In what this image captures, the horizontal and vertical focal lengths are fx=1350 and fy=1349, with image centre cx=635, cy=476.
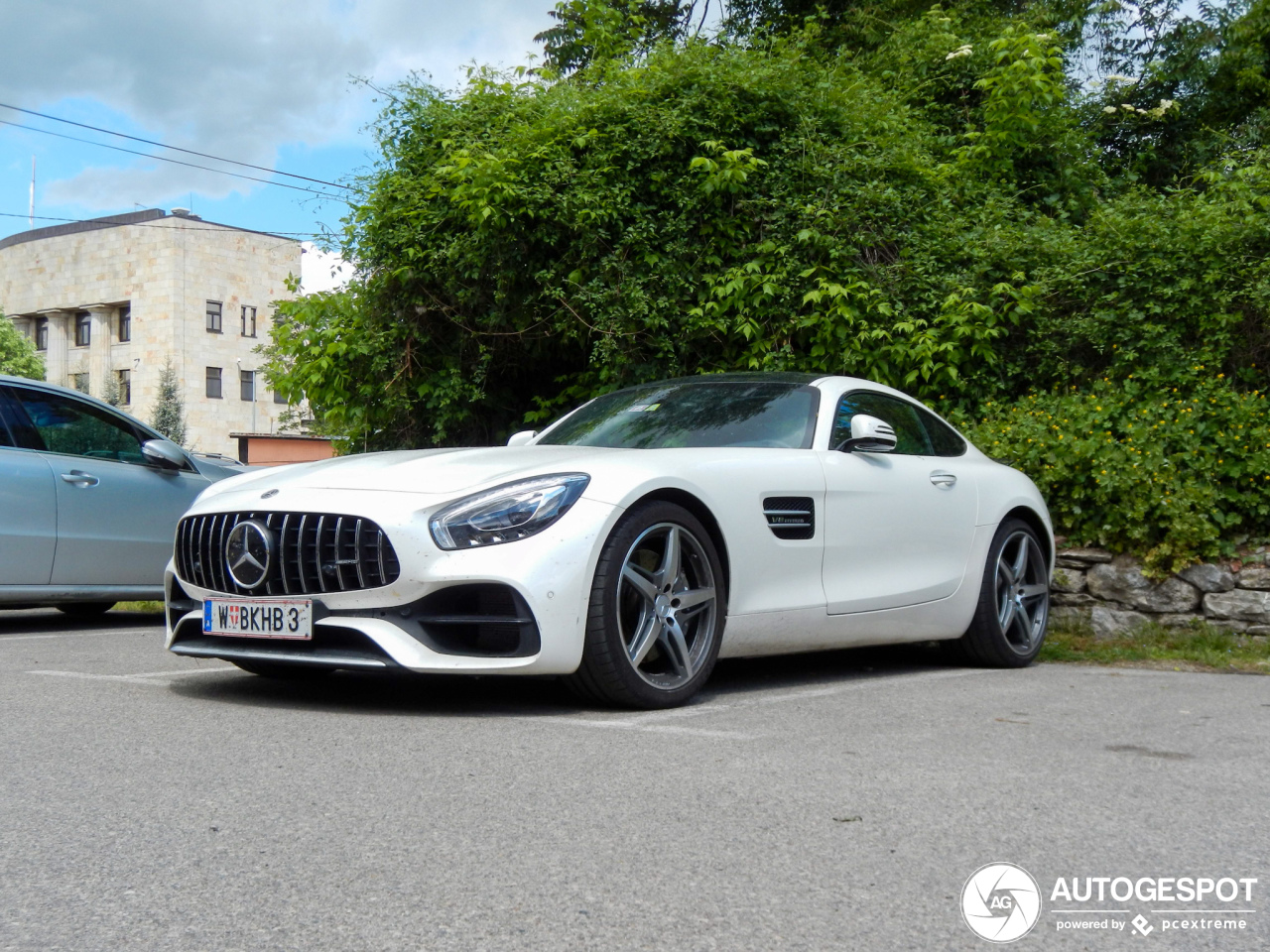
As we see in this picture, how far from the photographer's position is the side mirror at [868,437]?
5875 mm

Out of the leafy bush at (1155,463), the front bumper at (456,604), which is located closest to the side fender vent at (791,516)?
the front bumper at (456,604)

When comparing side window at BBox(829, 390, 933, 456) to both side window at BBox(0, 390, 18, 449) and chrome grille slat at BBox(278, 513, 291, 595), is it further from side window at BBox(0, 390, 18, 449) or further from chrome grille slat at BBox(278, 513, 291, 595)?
side window at BBox(0, 390, 18, 449)

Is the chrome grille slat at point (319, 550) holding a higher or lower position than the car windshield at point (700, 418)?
lower

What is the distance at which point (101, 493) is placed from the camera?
8.20 m

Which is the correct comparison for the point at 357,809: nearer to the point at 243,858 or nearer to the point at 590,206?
the point at 243,858

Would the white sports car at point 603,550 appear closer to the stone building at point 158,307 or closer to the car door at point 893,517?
the car door at point 893,517

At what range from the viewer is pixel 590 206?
32.2 feet

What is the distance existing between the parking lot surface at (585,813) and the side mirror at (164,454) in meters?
3.26

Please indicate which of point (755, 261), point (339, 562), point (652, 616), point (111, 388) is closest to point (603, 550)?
point (652, 616)

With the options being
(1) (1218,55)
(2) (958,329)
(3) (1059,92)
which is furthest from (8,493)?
(1) (1218,55)

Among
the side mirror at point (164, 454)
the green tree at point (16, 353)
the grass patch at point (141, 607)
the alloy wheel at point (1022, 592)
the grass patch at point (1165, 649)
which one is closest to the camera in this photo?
the alloy wheel at point (1022, 592)

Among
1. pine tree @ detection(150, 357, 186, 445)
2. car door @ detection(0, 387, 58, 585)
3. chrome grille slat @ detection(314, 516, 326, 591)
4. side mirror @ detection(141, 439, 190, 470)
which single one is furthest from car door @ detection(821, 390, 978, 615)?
pine tree @ detection(150, 357, 186, 445)

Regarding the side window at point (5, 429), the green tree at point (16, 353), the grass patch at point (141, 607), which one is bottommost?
the grass patch at point (141, 607)

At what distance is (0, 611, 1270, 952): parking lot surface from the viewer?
2.45 m
